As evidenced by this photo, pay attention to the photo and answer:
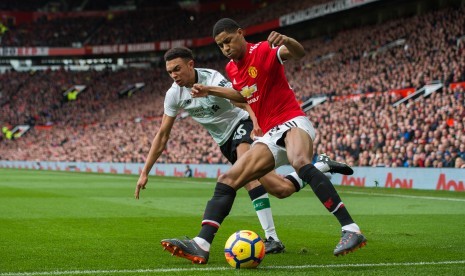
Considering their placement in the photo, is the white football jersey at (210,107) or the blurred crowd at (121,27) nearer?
the white football jersey at (210,107)

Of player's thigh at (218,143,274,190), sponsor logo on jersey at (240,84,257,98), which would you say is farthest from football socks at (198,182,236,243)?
sponsor logo on jersey at (240,84,257,98)

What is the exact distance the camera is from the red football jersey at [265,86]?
25.6ft

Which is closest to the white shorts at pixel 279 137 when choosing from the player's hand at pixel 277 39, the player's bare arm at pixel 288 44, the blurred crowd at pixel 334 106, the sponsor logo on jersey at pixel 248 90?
the sponsor logo on jersey at pixel 248 90

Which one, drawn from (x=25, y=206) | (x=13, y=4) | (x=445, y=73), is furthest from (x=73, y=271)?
(x=13, y=4)

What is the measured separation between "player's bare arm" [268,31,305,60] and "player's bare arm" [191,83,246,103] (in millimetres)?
760

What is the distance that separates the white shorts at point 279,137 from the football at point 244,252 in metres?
0.96

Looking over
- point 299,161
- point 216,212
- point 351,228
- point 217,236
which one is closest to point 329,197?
point 351,228

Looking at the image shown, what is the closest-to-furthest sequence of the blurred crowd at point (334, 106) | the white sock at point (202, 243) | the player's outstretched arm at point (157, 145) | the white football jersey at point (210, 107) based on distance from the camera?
the white sock at point (202, 243) < the player's outstretched arm at point (157, 145) < the white football jersey at point (210, 107) < the blurred crowd at point (334, 106)

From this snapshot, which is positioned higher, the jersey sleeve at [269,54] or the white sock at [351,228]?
the jersey sleeve at [269,54]

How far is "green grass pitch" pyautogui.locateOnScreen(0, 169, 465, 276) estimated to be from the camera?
7.06 meters

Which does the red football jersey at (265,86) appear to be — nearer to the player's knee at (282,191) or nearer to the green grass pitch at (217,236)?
the player's knee at (282,191)

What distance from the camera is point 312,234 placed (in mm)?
10523

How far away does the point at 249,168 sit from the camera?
7.58 metres

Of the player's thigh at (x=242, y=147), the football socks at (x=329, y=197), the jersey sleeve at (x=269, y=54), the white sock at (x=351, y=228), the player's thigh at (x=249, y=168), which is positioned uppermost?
the jersey sleeve at (x=269, y=54)
